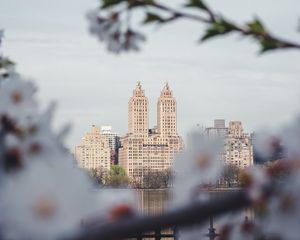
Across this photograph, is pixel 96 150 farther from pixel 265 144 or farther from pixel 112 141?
pixel 265 144

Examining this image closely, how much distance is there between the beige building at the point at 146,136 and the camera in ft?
412

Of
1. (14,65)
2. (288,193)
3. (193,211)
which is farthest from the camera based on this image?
(14,65)

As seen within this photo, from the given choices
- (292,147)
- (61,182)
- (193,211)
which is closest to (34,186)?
(61,182)

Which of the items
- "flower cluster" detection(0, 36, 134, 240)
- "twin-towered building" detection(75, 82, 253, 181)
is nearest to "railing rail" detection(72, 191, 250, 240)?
"flower cluster" detection(0, 36, 134, 240)

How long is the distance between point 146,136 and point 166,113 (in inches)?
349

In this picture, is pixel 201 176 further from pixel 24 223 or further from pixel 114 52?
pixel 114 52

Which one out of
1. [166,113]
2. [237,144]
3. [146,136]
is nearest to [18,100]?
[237,144]

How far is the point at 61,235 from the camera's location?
0.36 metres

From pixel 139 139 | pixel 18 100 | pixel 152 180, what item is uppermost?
pixel 139 139

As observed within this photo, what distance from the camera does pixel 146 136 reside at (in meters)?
135

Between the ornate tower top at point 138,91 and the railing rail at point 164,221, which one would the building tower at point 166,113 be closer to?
the ornate tower top at point 138,91

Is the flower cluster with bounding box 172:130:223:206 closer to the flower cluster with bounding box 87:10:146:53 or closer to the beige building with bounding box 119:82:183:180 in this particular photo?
the flower cluster with bounding box 87:10:146:53

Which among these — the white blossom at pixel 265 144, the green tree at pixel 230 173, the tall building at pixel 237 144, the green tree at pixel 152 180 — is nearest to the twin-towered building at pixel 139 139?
the green tree at pixel 152 180

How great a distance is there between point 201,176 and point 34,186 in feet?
0.69
